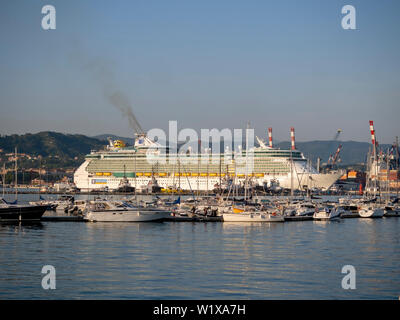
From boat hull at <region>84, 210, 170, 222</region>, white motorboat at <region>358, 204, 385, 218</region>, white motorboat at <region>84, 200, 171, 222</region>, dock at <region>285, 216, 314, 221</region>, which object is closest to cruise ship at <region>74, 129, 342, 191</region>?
white motorboat at <region>358, 204, 385, 218</region>

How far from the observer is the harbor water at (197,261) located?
61.8ft

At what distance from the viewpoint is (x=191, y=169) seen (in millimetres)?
109938

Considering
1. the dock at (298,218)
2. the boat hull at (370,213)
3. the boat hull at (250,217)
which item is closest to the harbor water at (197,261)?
the boat hull at (250,217)

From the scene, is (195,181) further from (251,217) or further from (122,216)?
(122,216)

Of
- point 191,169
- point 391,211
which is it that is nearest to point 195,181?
point 191,169

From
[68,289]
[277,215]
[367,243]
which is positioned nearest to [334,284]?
[68,289]

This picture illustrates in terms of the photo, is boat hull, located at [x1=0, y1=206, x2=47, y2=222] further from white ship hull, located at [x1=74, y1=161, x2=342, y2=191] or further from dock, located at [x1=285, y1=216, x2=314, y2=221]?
white ship hull, located at [x1=74, y1=161, x2=342, y2=191]

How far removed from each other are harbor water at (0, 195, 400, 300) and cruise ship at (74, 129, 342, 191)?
62.3 m

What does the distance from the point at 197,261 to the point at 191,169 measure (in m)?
85.1

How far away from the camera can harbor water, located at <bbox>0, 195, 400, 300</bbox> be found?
1883cm

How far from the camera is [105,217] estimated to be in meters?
42.4

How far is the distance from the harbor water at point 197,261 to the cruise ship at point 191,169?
62.3m
